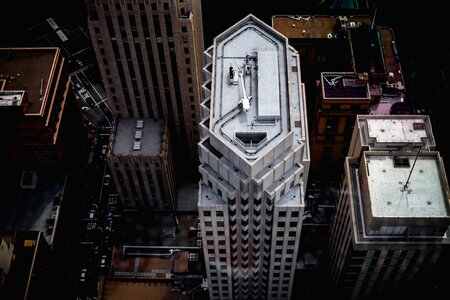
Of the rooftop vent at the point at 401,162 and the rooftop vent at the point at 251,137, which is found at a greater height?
the rooftop vent at the point at 401,162

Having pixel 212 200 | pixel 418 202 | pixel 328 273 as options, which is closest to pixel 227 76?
pixel 212 200

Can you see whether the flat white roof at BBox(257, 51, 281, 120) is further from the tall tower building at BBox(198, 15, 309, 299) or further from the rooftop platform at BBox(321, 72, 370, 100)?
the rooftop platform at BBox(321, 72, 370, 100)

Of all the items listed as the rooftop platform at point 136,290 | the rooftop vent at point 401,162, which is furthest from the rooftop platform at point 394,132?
the rooftop platform at point 136,290

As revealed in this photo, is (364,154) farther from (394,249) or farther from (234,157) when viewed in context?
(234,157)

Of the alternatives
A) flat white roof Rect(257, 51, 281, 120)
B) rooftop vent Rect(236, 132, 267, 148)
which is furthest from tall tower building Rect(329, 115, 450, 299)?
rooftop vent Rect(236, 132, 267, 148)

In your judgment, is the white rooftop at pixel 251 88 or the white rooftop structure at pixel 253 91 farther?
the white rooftop at pixel 251 88

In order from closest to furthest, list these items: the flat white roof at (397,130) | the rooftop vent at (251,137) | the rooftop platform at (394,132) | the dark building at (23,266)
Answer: the rooftop vent at (251,137) → the rooftop platform at (394,132) → the flat white roof at (397,130) → the dark building at (23,266)

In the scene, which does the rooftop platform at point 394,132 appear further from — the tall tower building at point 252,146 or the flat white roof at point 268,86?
the flat white roof at point 268,86
